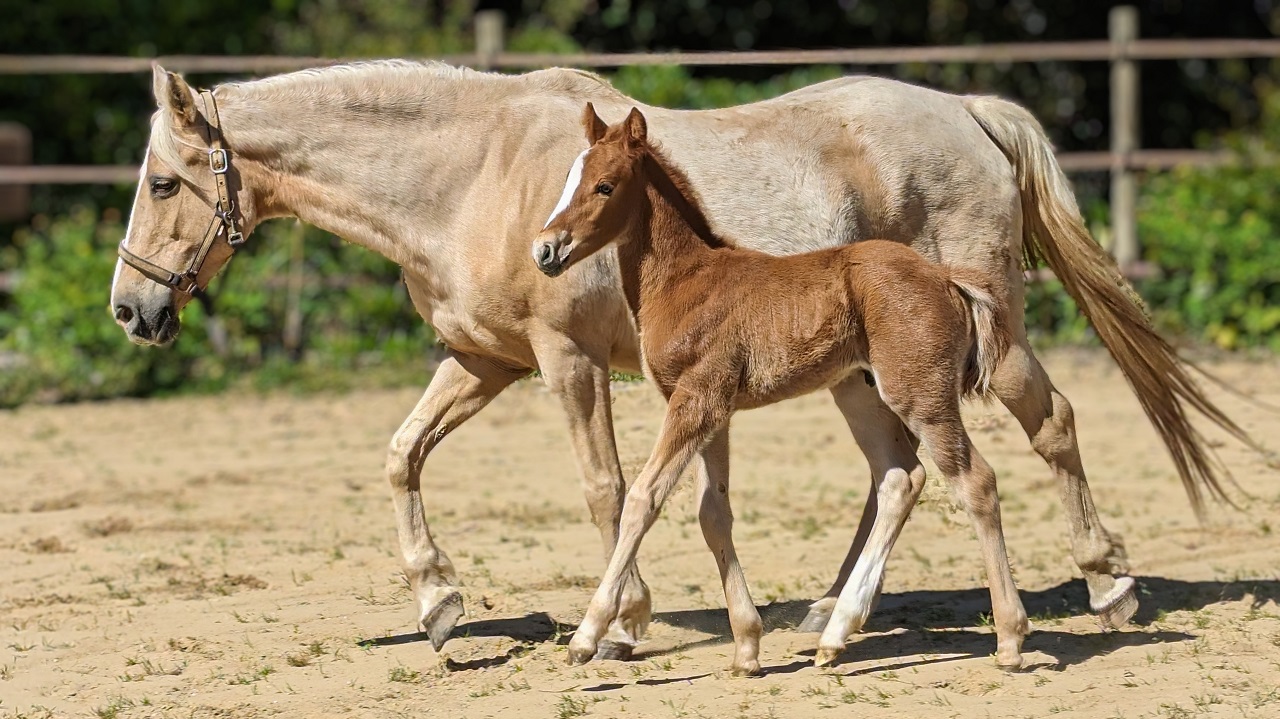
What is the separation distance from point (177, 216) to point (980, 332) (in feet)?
8.44

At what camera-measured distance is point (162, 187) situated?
495 cm

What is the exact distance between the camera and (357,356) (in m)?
10.7

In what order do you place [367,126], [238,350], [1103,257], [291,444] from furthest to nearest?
[238,350]
[291,444]
[1103,257]
[367,126]

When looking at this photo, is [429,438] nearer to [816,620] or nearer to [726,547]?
[726,547]

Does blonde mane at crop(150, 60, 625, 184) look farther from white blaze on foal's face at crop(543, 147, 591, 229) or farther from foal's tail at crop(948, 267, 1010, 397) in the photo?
foal's tail at crop(948, 267, 1010, 397)

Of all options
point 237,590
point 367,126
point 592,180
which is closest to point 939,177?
point 592,180

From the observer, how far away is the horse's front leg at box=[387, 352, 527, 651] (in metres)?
5.00

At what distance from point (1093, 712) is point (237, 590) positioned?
10.4 ft

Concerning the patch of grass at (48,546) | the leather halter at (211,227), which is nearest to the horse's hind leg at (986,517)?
the leather halter at (211,227)

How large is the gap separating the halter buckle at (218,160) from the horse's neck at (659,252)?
4.53ft

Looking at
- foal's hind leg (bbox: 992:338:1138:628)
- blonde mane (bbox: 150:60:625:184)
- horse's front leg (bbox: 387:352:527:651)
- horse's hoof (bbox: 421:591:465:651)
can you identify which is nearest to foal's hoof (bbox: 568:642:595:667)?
horse's hoof (bbox: 421:591:465:651)

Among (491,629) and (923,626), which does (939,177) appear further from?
(491,629)

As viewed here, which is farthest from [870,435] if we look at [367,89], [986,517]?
[367,89]

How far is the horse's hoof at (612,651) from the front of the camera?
15.7ft
